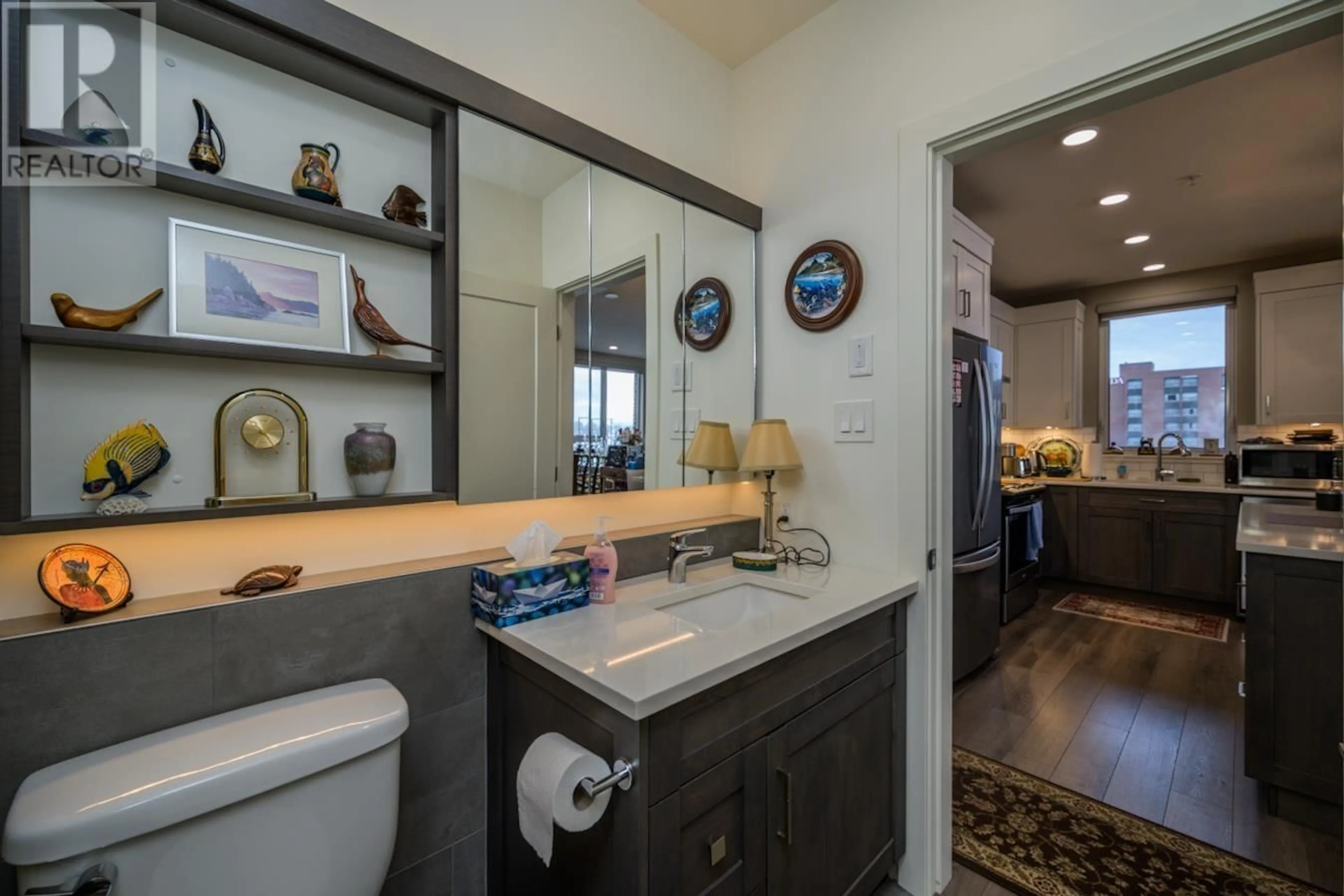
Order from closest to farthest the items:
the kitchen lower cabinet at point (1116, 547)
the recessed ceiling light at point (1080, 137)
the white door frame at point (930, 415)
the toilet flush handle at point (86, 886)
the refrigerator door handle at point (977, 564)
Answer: the toilet flush handle at point (86, 886) → the white door frame at point (930, 415) → the recessed ceiling light at point (1080, 137) → the refrigerator door handle at point (977, 564) → the kitchen lower cabinet at point (1116, 547)

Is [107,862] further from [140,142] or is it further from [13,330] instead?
[140,142]

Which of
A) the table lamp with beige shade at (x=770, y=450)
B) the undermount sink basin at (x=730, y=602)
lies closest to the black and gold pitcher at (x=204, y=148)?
the undermount sink basin at (x=730, y=602)

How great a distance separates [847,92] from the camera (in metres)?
1.76

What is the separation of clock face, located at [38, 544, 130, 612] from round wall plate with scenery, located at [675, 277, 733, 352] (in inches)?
58.8

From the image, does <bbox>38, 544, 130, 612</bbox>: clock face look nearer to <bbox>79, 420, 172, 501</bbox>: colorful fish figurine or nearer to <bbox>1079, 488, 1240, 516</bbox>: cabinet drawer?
<bbox>79, 420, 172, 501</bbox>: colorful fish figurine

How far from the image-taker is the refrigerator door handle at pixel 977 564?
101 inches

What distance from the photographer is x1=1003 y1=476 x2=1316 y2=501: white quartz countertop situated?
12.0ft

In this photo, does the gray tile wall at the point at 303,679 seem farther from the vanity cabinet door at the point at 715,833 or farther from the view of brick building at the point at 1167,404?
the view of brick building at the point at 1167,404

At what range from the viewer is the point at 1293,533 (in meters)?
2.05

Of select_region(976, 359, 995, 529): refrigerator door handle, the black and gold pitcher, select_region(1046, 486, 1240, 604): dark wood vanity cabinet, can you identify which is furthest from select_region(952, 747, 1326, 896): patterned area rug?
select_region(1046, 486, 1240, 604): dark wood vanity cabinet

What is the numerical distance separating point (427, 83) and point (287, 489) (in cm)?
94

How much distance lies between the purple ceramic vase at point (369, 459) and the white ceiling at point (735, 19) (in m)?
1.66

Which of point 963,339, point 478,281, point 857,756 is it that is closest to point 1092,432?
point 963,339

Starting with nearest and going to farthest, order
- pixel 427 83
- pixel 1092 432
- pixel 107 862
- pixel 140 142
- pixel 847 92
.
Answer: pixel 107 862
pixel 140 142
pixel 427 83
pixel 847 92
pixel 1092 432
